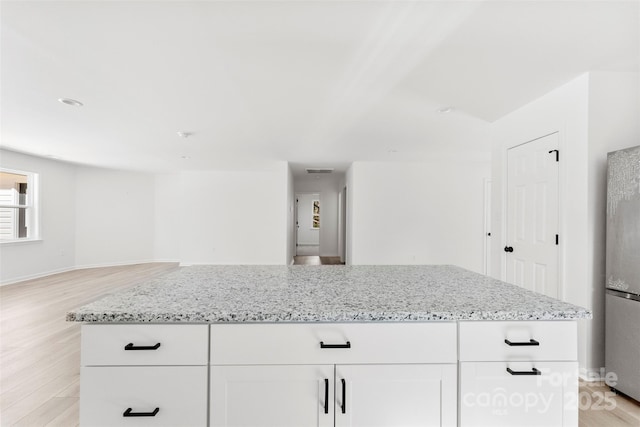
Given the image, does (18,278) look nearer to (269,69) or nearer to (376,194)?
(269,69)

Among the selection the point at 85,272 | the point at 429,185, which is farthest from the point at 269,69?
the point at 85,272

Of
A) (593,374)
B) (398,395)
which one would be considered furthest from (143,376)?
(593,374)

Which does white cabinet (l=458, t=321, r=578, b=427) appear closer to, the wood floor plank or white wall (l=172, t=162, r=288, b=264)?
the wood floor plank

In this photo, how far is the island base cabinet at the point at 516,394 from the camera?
1068 mm

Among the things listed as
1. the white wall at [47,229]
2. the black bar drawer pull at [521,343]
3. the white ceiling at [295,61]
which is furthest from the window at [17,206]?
the black bar drawer pull at [521,343]

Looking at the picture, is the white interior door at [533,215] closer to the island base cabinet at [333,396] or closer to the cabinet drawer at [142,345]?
the island base cabinet at [333,396]

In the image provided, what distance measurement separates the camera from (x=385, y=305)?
1.13m

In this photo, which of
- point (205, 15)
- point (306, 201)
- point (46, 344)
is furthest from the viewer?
point (306, 201)

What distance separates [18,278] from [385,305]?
742cm

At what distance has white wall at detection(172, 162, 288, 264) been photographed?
25.7 feet

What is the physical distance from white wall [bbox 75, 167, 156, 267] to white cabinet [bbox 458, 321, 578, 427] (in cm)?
849

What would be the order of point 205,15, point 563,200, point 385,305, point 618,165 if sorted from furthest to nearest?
point 563,200 → point 618,165 → point 205,15 → point 385,305

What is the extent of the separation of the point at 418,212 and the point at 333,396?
572 centimetres

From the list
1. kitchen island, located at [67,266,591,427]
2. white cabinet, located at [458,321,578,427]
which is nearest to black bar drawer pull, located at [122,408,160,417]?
kitchen island, located at [67,266,591,427]
